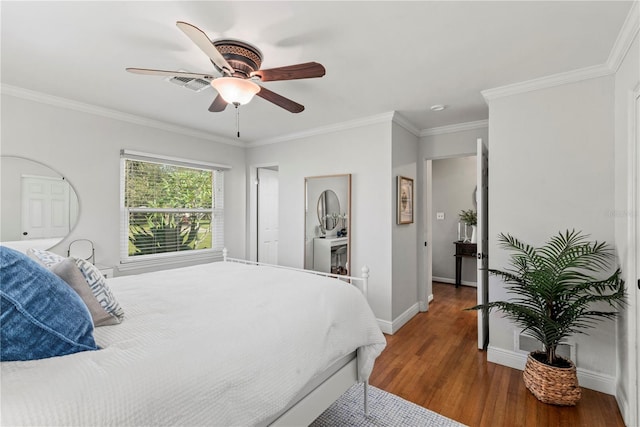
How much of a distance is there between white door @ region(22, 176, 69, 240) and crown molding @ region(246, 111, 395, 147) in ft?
7.99

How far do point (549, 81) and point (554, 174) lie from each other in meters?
0.75

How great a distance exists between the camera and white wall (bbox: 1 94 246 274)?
2.71 meters

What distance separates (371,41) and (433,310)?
11.7 ft

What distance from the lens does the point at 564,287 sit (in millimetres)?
2131

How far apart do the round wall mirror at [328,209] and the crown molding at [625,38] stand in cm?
264

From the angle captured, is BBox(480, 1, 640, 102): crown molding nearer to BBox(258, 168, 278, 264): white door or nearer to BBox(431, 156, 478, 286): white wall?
BBox(431, 156, 478, 286): white wall

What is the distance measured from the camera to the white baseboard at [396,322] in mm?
3374

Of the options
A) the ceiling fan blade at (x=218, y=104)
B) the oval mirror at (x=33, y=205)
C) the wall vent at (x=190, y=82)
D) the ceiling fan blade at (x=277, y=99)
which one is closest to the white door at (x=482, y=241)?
the ceiling fan blade at (x=277, y=99)

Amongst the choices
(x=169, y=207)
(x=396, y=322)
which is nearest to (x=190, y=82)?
(x=169, y=207)

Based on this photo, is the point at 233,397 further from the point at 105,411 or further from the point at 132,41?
the point at 132,41

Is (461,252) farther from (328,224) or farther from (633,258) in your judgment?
(633,258)

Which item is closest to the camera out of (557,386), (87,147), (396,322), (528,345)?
(557,386)

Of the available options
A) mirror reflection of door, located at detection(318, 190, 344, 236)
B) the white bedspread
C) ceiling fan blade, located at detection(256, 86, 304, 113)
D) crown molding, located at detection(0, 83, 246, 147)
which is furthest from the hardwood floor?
crown molding, located at detection(0, 83, 246, 147)

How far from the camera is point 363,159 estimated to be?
3561 millimetres
